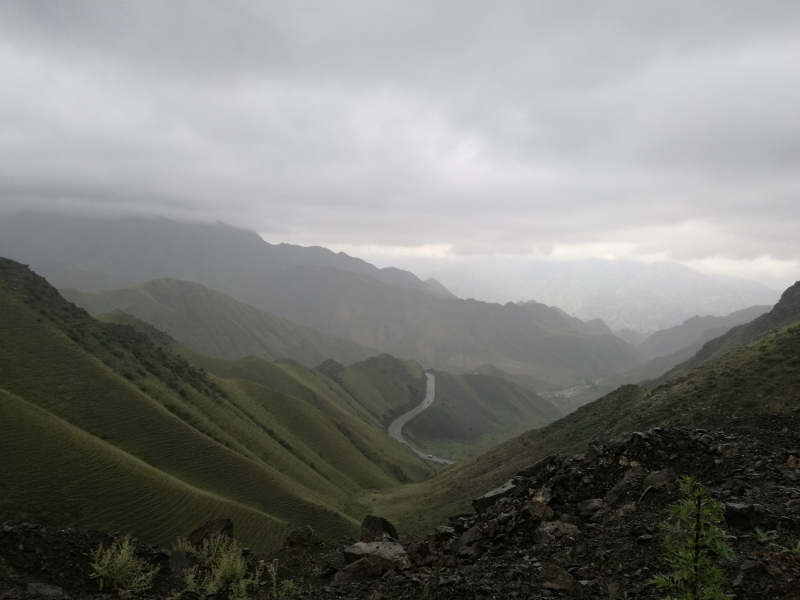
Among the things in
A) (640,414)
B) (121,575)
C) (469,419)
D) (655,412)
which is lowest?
(469,419)

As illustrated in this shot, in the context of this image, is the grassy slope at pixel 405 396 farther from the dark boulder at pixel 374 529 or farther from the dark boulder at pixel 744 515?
the dark boulder at pixel 744 515

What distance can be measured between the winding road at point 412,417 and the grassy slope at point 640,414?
157 feet

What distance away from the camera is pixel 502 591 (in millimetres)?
11422

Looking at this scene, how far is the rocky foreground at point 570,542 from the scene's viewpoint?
35.8 ft

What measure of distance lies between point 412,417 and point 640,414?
350 ft

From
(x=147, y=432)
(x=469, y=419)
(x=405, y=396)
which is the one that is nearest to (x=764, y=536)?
(x=147, y=432)

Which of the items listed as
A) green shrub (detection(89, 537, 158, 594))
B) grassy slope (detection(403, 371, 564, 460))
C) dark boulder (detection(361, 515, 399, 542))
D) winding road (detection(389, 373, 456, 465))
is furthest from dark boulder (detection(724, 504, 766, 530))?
grassy slope (detection(403, 371, 564, 460))

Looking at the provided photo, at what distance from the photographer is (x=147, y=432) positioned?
39125 millimetres

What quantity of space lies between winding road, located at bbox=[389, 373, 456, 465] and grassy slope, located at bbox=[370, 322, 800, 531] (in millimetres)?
47761

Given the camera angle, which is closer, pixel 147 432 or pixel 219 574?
pixel 219 574

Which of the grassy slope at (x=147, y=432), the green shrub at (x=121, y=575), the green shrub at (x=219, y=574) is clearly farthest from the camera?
the grassy slope at (x=147, y=432)

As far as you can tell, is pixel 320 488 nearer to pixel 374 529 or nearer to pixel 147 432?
pixel 147 432

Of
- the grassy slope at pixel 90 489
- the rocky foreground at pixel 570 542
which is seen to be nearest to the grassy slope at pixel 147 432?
the grassy slope at pixel 90 489

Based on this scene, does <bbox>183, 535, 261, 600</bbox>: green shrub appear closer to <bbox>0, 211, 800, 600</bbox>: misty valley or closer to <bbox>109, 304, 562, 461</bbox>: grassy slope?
<bbox>0, 211, 800, 600</bbox>: misty valley
